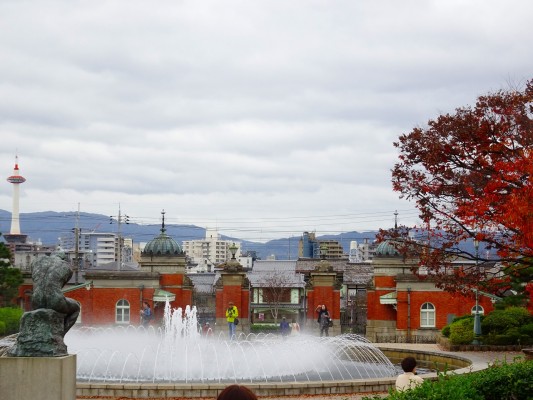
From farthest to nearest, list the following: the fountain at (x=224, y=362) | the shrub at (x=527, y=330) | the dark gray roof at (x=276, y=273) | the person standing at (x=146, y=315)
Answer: the dark gray roof at (x=276, y=273), the person standing at (x=146, y=315), the shrub at (x=527, y=330), the fountain at (x=224, y=362)

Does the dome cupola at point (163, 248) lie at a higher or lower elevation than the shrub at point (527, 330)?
higher

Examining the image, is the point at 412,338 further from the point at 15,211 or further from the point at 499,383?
the point at 15,211

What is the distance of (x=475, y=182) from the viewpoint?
70.0ft

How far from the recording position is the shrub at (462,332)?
27.1m

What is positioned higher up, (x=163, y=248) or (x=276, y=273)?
Result: (x=163, y=248)

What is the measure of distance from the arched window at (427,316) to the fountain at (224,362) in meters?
11.9

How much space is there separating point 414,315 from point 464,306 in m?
2.32

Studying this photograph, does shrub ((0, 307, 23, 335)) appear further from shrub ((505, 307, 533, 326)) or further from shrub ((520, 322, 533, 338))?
shrub ((520, 322, 533, 338))

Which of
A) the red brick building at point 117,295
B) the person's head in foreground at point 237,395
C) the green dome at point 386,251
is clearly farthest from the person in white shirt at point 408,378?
the red brick building at point 117,295

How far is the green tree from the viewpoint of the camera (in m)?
39.7

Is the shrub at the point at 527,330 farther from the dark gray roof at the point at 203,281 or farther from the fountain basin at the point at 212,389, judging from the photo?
the dark gray roof at the point at 203,281

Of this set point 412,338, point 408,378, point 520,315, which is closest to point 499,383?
point 408,378

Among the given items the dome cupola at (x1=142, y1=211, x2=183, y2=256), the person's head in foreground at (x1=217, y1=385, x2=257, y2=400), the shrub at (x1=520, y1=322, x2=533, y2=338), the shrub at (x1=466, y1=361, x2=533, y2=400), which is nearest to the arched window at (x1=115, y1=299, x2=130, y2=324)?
the dome cupola at (x1=142, y1=211, x2=183, y2=256)

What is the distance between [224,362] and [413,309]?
1791cm
